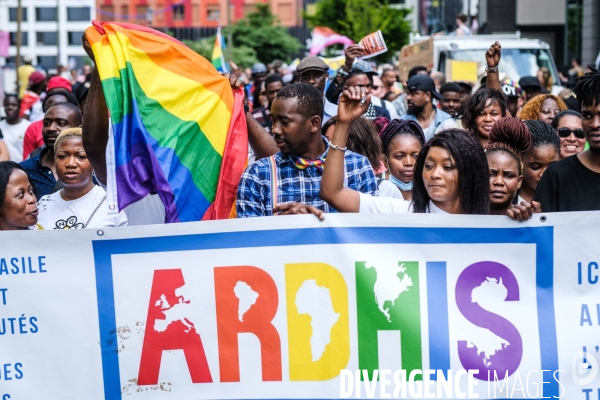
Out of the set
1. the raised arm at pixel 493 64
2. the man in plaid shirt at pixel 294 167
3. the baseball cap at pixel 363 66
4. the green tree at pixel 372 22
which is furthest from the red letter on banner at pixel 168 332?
the green tree at pixel 372 22

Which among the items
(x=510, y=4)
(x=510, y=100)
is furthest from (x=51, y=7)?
(x=510, y=100)

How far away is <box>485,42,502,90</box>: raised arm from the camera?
720cm

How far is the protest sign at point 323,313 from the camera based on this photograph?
3906 mm

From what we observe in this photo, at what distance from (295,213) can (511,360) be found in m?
1.11

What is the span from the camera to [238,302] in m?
3.99

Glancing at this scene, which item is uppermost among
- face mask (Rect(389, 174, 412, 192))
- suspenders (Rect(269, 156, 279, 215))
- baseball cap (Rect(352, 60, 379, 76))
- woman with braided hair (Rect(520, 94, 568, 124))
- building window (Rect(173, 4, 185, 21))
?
building window (Rect(173, 4, 185, 21))

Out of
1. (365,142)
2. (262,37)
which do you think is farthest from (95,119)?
(262,37)

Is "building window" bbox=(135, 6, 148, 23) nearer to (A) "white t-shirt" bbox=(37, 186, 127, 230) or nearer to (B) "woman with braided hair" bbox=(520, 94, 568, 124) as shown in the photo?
(B) "woman with braided hair" bbox=(520, 94, 568, 124)

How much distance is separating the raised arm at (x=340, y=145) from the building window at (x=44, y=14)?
9705 centimetres

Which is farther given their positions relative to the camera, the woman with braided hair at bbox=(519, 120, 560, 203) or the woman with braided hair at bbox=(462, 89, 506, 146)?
the woman with braided hair at bbox=(462, 89, 506, 146)

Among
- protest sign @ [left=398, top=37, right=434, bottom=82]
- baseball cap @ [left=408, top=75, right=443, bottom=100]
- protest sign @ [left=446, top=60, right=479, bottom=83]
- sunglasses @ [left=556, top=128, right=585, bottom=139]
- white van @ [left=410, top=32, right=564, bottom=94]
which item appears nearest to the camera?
sunglasses @ [left=556, top=128, right=585, bottom=139]

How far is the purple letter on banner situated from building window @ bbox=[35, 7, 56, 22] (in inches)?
3837

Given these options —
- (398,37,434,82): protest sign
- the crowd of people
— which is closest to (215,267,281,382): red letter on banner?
the crowd of people

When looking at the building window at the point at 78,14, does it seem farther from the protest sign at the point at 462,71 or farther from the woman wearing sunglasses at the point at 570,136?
the woman wearing sunglasses at the point at 570,136
